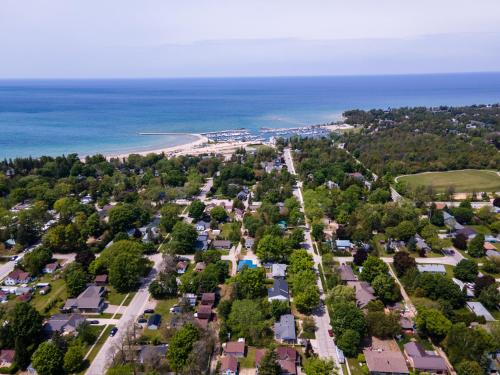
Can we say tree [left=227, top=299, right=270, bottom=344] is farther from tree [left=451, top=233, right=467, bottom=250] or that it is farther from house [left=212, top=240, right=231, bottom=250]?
tree [left=451, top=233, right=467, bottom=250]

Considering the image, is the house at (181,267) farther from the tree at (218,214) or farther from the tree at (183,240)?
the tree at (218,214)

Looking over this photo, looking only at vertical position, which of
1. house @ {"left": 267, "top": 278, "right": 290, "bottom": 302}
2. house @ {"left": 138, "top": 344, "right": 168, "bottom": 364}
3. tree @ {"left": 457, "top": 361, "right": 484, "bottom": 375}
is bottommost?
house @ {"left": 138, "top": 344, "right": 168, "bottom": 364}

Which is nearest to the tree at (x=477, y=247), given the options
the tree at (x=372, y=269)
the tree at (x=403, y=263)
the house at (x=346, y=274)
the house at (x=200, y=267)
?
the tree at (x=403, y=263)

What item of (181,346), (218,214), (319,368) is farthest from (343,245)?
(181,346)

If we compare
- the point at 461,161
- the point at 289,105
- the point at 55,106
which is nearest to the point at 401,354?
the point at 461,161

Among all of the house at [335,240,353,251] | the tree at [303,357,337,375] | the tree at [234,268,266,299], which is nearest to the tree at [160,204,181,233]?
the tree at [234,268,266,299]

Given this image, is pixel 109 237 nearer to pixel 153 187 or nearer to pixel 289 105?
pixel 153 187
